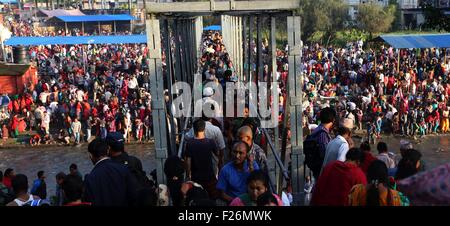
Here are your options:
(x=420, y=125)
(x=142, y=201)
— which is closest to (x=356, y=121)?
(x=420, y=125)

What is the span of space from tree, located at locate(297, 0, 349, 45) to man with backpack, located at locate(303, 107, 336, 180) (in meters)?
35.3

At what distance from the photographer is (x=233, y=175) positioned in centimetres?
543

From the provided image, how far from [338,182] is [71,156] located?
15.1m

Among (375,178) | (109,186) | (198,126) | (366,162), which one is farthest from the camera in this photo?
(198,126)

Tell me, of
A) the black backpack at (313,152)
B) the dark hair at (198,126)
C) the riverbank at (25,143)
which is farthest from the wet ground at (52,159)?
the black backpack at (313,152)

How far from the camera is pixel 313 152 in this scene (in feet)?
21.1

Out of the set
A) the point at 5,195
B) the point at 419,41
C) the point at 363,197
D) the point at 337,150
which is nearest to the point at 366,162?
the point at 337,150

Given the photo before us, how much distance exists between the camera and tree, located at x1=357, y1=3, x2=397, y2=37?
1673 inches

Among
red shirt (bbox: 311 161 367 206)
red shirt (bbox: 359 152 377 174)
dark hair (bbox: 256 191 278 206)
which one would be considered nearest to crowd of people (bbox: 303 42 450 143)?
red shirt (bbox: 359 152 377 174)

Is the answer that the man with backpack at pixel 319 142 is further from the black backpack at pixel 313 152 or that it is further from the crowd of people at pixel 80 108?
the crowd of people at pixel 80 108

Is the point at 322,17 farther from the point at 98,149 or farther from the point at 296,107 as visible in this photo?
the point at 98,149

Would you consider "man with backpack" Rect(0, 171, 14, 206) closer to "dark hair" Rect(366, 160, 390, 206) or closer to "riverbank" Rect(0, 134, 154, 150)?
"dark hair" Rect(366, 160, 390, 206)

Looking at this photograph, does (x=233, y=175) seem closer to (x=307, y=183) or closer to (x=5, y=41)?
(x=307, y=183)
